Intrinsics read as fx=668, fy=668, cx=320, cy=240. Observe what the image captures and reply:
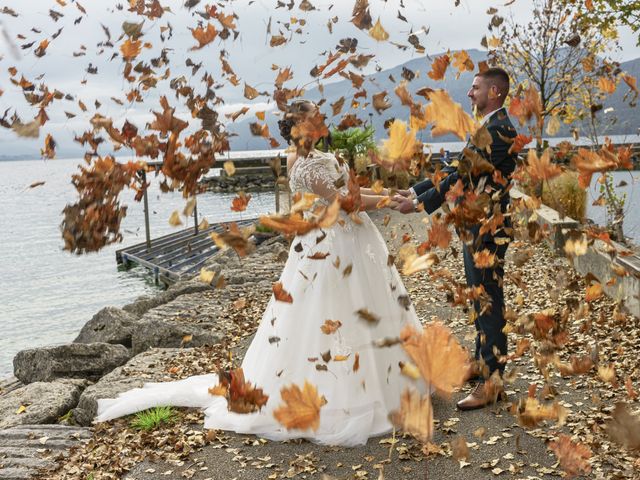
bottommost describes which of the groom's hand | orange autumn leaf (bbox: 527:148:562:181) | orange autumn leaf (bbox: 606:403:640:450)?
→ orange autumn leaf (bbox: 606:403:640:450)

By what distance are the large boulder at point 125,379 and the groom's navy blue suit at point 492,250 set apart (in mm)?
3574

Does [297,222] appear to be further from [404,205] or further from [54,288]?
[54,288]

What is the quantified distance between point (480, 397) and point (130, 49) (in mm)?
3843

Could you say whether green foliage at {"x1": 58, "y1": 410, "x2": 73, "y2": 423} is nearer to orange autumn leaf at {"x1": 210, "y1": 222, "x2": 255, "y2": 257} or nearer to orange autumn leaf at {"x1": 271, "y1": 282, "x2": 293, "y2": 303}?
orange autumn leaf at {"x1": 271, "y1": 282, "x2": 293, "y2": 303}

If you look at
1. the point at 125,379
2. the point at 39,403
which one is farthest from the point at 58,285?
the point at 125,379

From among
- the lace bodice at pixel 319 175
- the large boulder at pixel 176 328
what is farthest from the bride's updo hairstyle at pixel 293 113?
the large boulder at pixel 176 328

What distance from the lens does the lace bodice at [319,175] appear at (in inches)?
217

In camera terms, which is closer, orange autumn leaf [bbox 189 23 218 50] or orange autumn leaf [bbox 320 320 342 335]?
orange autumn leaf [bbox 189 23 218 50]

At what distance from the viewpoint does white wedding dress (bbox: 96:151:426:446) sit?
5.29 m

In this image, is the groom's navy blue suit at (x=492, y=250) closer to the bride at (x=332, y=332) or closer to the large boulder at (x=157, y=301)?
the bride at (x=332, y=332)

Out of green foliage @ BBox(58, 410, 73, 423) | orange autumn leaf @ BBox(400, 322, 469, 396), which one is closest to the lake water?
green foliage @ BBox(58, 410, 73, 423)

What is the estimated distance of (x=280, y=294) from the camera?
16.9 feet

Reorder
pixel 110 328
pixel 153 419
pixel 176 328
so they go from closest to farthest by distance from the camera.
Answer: pixel 153 419
pixel 176 328
pixel 110 328

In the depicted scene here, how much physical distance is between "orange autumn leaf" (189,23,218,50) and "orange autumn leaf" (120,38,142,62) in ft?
1.56
